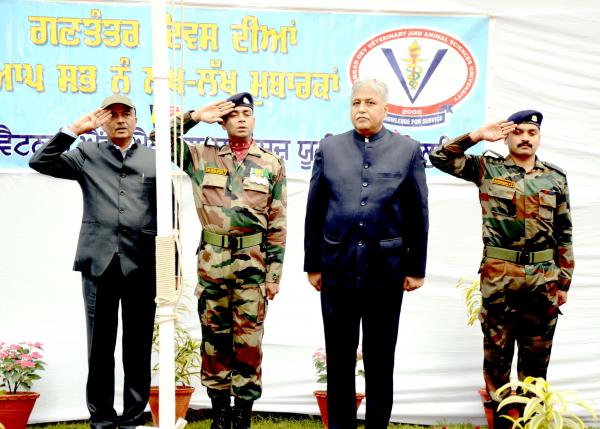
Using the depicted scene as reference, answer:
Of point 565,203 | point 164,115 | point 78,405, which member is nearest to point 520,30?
point 565,203

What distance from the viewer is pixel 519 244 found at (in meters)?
4.53

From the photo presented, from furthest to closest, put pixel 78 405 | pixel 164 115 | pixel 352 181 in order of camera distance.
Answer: pixel 78 405 → pixel 352 181 → pixel 164 115

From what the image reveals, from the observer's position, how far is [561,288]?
461 cm

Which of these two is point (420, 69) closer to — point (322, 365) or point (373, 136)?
point (373, 136)

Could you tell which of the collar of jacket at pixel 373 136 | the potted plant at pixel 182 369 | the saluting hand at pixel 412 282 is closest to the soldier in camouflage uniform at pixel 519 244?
the collar of jacket at pixel 373 136

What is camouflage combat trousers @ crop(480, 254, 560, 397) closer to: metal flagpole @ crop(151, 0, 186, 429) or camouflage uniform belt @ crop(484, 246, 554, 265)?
camouflage uniform belt @ crop(484, 246, 554, 265)

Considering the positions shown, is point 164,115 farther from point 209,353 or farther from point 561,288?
point 561,288

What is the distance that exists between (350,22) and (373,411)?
259 cm

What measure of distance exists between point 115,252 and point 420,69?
236 centimetres

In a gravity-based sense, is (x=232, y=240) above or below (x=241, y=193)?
below

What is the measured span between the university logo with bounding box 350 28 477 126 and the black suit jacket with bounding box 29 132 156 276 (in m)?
1.73

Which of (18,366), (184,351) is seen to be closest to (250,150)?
(184,351)

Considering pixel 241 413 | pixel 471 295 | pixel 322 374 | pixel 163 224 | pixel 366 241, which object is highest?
pixel 163 224

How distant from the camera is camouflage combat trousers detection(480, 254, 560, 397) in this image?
451 cm
